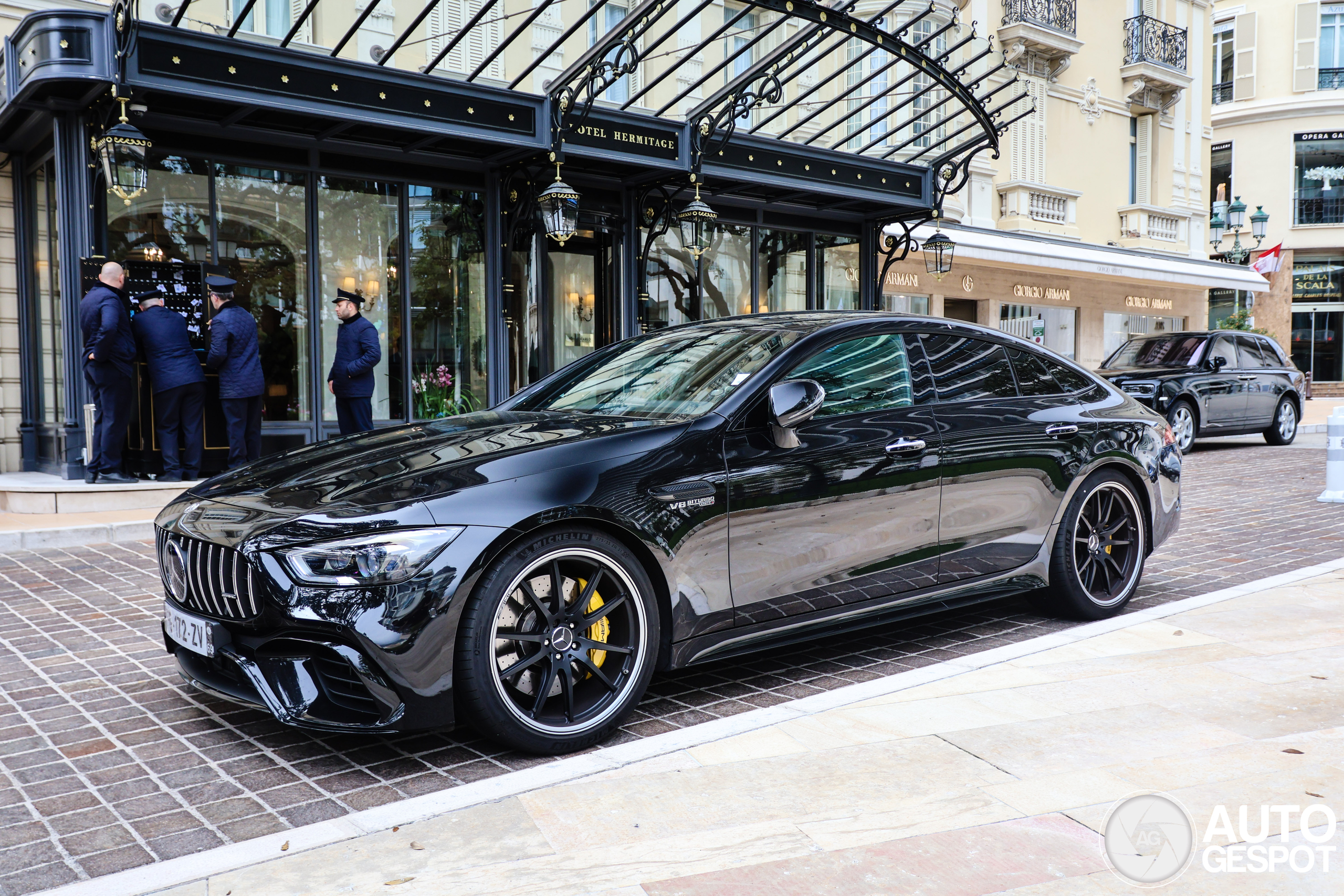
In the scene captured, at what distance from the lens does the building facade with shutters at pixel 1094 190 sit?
21562mm

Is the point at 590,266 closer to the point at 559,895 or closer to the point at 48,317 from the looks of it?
the point at 48,317

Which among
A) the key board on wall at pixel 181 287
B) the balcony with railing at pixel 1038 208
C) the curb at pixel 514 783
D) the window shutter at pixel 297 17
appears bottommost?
the curb at pixel 514 783

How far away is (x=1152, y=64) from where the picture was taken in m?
25.1

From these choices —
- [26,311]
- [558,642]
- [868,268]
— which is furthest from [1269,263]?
[558,642]

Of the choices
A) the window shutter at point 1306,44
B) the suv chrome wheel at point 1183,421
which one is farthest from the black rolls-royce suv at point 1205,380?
the window shutter at point 1306,44

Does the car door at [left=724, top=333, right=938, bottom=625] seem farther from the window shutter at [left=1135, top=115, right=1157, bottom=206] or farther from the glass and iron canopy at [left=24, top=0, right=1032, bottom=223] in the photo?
the window shutter at [left=1135, top=115, right=1157, bottom=206]

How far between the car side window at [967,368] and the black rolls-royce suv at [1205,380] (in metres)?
10.0

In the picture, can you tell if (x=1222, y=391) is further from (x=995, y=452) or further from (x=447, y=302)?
(x=995, y=452)

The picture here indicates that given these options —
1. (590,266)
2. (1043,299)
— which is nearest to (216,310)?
(590,266)

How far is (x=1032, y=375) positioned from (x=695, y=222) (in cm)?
799

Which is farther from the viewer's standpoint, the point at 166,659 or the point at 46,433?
the point at 46,433

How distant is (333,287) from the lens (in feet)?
38.0

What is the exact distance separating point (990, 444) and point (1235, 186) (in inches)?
1564

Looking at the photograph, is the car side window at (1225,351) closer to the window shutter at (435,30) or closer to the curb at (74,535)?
the window shutter at (435,30)
